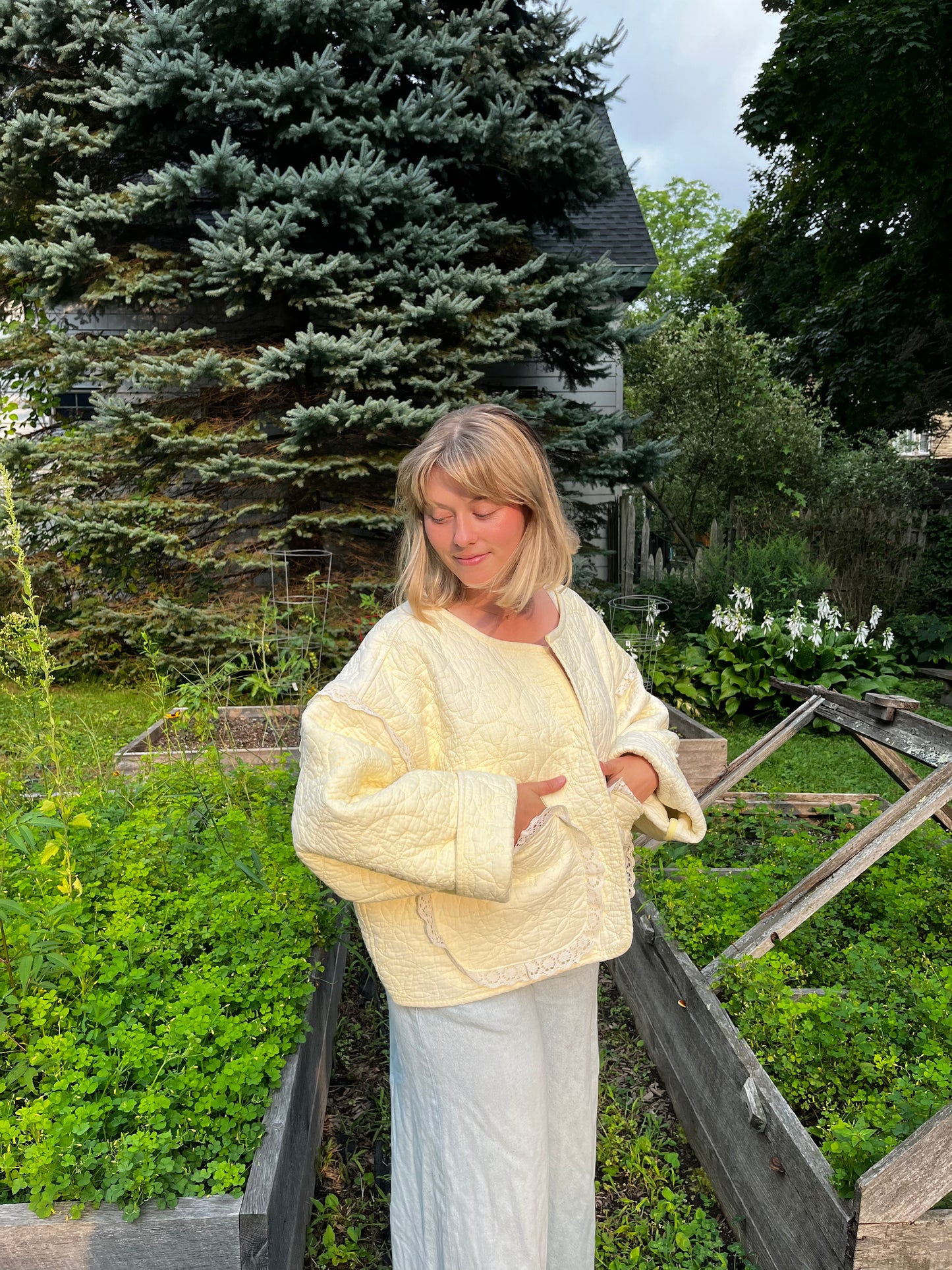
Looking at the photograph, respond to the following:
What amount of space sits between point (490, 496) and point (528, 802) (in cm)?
51

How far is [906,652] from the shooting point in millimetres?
9414

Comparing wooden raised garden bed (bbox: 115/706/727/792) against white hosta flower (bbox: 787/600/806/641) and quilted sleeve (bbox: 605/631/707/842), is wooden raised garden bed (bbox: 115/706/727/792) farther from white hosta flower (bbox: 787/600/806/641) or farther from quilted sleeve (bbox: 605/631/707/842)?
quilted sleeve (bbox: 605/631/707/842)

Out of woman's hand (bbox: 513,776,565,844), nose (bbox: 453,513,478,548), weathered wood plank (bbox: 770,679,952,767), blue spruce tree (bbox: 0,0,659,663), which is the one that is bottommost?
weathered wood plank (bbox: 770,679,952,767)

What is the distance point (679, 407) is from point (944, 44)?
5570 millimetres

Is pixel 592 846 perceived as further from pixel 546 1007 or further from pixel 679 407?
pixel 679 407

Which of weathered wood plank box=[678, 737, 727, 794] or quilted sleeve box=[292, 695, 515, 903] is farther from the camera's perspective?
weathered wood plank box=[678, 737, 727, 794]

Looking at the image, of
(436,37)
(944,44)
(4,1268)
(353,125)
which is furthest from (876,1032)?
(944,44)

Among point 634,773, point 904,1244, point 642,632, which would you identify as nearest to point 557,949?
point 634,773

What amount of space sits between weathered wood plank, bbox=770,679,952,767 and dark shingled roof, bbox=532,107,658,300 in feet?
22.8

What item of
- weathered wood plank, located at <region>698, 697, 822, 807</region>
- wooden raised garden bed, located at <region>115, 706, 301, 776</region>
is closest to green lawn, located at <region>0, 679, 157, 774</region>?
wooden raised garden bed, located at <region>115, 706, 301, 776</region>

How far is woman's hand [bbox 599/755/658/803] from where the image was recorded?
5.37ft

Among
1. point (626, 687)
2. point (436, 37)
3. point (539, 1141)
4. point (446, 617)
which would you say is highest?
point (436, 37)

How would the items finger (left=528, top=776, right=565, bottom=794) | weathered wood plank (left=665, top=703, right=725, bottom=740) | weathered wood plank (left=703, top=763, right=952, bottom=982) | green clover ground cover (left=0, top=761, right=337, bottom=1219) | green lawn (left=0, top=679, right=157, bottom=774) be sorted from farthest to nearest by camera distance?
weathered wood plank (left=665, top=703, right=725, bottom=740), green lawn (left=0, top=679, right=157, bottom=774), weathered wood plank (left=703, top=763, right=952, bottom=982), green clover ground cover (left=0, top=761, right=337, bottom=1219), finger (left=528, top=776, right=565, bottom=794)

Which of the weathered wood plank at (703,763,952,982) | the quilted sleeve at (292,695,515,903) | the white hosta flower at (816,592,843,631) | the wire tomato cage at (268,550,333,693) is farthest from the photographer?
the white hosta flower at (816,592,843,631)
